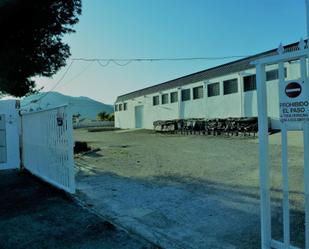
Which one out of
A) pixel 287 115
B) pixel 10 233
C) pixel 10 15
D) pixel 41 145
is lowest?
pixel 10 233

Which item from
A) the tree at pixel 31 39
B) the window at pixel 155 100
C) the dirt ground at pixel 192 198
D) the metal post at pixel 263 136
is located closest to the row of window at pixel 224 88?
the window at pixel 155 100

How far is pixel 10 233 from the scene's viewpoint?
4211 mm

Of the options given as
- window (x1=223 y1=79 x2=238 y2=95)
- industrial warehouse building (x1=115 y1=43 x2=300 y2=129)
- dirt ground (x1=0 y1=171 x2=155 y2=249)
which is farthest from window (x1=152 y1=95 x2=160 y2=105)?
dirt ground (x1=0 y1=171 x2=155 y2=249)

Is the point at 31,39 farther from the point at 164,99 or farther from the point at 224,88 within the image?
the point at 164,99

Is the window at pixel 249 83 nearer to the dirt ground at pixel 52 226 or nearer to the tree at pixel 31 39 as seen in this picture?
the tree at pixel 31 39

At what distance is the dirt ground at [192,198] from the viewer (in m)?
3.82

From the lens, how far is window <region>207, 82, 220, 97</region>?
80.1ft

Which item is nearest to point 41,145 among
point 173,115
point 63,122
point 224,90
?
point 63,122

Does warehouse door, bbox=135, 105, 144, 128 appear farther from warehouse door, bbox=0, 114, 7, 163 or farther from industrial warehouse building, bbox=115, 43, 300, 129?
warehouse door, bbox=0, 114, 7, 163

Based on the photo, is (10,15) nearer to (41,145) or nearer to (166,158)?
(41,145)

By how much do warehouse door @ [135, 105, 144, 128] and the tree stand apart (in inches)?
992

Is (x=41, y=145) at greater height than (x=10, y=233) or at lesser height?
greater

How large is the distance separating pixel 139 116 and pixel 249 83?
17791 millimetres

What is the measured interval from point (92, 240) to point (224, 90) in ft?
69.6
